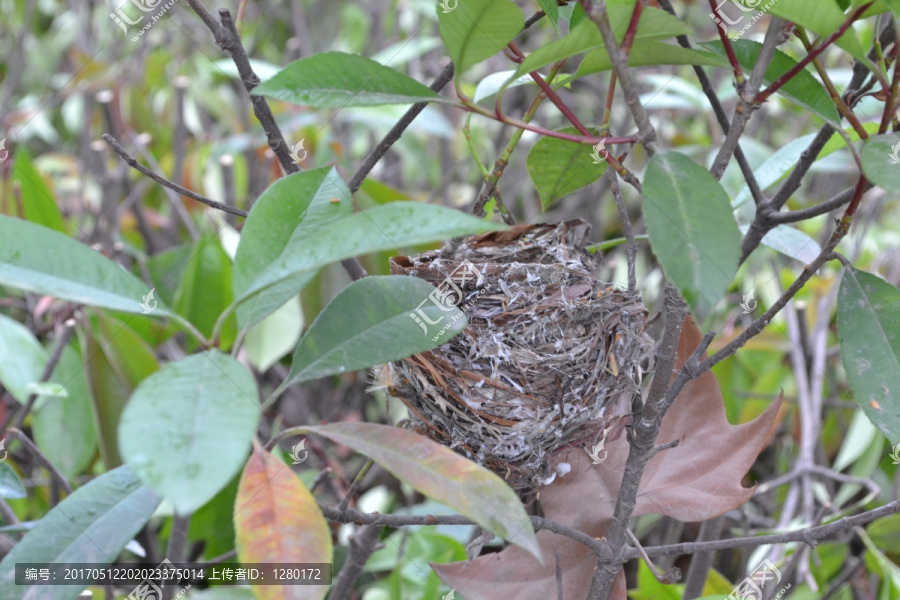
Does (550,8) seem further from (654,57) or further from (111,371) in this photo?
(111,371)

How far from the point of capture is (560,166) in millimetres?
695

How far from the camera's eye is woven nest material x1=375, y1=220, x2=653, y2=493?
0.68m

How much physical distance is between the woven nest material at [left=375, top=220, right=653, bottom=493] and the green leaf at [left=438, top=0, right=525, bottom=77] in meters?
0.23

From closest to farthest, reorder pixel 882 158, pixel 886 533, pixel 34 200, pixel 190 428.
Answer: pixel 190 428, pixel 882 158, pixel 886 533, pixel 34 200

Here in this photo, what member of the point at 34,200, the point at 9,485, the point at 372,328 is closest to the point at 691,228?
the point at 372,328

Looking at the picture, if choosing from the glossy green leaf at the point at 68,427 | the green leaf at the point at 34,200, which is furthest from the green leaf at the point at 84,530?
the green leaf at the point at 34,200

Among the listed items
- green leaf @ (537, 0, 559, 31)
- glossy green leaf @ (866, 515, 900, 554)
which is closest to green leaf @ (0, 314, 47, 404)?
green leaf @ (537, 0, 559, 31)

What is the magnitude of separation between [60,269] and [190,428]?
0.17 m

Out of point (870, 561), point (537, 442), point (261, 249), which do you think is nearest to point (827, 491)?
point (870, 561)

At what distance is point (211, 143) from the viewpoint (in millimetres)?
1962

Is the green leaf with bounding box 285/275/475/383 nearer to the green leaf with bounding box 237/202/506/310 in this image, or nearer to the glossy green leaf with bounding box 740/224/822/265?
the green leaf with bounding box 237/202/506/310

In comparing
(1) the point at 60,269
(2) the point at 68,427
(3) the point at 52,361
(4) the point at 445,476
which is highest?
(1) the point at 60,269

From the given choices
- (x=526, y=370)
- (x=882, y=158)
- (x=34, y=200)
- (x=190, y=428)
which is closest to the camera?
(x=190, y=428)

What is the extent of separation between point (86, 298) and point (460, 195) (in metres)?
1.59
